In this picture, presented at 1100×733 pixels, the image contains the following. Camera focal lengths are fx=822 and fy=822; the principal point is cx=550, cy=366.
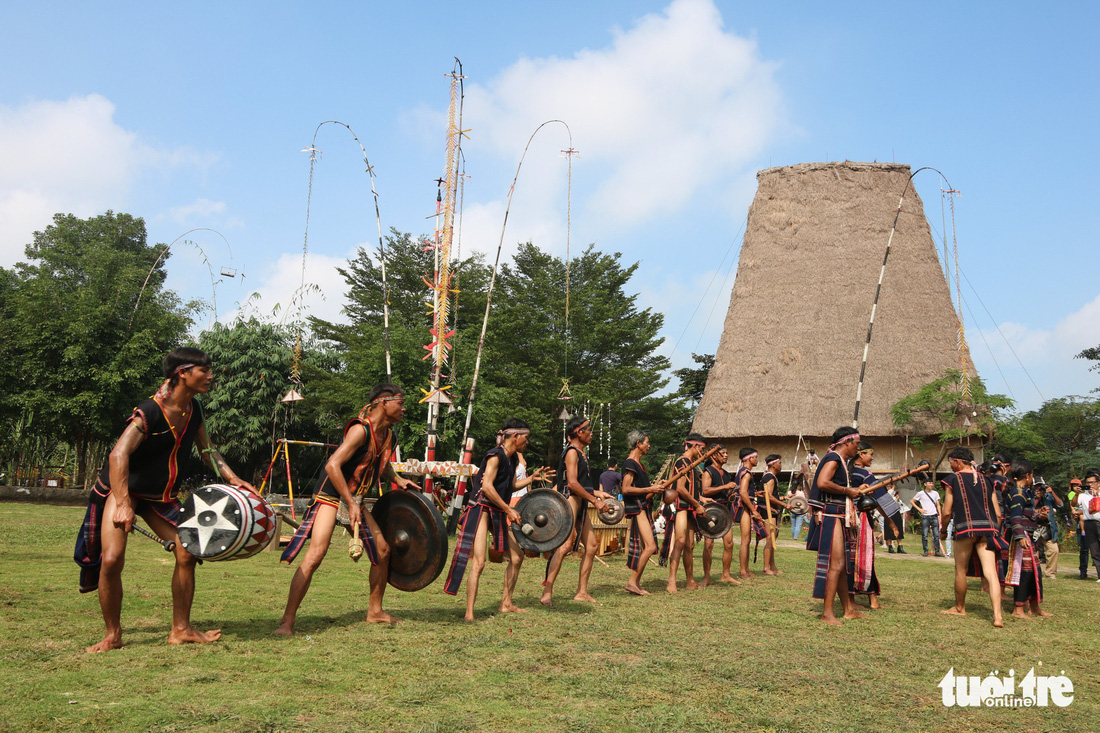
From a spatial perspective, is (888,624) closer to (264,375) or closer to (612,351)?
(264,375)

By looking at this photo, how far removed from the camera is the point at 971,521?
873 cm

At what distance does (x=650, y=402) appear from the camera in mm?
37219

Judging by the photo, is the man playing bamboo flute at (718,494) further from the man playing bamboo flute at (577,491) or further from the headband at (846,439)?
the headband at (846,439)

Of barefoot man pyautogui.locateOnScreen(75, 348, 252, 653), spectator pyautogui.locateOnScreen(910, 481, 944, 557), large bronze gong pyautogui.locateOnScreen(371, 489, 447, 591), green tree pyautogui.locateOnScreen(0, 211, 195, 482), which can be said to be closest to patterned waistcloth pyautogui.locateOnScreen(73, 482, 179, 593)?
barefoot man pyautogui.locateOnScreen(75, 348, 252, 653)

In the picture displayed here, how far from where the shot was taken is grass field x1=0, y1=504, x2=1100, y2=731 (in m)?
4.15

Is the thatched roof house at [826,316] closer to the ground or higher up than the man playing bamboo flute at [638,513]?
higher up

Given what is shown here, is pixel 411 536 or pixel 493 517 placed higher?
pixel 493 517

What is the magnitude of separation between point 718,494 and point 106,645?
823 cm

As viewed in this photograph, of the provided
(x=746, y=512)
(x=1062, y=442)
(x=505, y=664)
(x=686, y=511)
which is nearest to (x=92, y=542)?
(x=505, y=664)

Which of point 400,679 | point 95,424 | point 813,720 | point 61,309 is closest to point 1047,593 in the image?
point 813,720

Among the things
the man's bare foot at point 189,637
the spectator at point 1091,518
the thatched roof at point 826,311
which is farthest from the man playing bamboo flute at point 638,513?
the thatched roof at point 826,311

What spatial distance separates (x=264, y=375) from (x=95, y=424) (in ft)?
19.6

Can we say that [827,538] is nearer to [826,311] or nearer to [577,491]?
[577,491]

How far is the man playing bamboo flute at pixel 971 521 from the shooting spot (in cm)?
868
